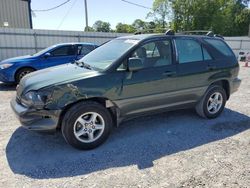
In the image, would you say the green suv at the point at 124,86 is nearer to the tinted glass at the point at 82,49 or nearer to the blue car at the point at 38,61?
the blue car at the point at 38,61

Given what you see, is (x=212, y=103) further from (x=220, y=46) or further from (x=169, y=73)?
(x=169, y=73)

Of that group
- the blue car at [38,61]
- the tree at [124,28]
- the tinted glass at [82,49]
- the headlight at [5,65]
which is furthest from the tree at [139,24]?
the headlight at [5,65]

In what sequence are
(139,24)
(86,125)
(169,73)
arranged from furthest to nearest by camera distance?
(139,24) → (169,73) → (86,125)

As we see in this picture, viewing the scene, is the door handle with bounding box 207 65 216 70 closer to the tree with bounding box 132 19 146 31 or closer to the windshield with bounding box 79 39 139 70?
the windshield with bounding box 79 39 139 70

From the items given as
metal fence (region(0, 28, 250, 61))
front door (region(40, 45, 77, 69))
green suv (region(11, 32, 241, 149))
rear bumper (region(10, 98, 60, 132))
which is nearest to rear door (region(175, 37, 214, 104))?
green suv (region(11, 32, 241, 149))

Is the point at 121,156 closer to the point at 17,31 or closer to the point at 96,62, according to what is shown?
the point at 96,62

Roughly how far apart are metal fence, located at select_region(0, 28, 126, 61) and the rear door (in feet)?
36.1

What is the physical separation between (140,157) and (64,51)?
6296 mm

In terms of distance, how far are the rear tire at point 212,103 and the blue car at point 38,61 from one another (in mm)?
5438

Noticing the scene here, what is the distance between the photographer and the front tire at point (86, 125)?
3.44 m

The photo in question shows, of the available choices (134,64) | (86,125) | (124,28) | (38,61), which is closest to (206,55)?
(134,64)

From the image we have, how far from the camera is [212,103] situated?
16.3 ft

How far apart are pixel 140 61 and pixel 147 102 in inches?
28.0

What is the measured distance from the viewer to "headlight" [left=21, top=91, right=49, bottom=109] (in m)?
3.34
